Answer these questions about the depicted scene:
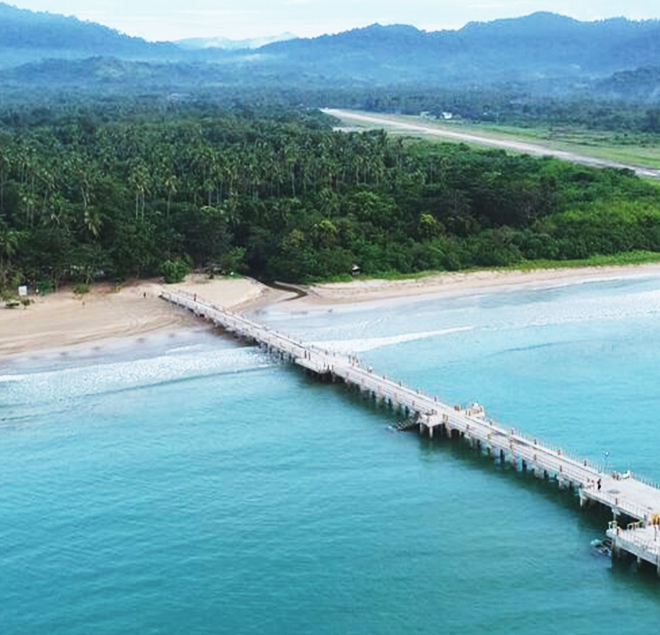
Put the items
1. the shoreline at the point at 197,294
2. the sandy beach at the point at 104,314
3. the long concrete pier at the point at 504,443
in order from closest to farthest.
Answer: the long concrete pier at the point at 504,443 < the sandy beach at the point at 104,314 < the shoreline at the point at 197,294

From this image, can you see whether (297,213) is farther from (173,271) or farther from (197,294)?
(197,294)

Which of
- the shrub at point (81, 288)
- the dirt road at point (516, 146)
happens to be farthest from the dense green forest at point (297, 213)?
the dirt road at point (516, 146)

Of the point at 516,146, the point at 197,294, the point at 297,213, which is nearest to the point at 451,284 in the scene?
the point at 297,213

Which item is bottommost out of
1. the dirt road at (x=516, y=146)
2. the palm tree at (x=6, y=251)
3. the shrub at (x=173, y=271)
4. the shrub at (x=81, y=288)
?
the shrub at (x=81, y=288)

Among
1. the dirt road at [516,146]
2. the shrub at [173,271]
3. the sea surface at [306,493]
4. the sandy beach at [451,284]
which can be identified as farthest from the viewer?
the dirt road at [516,146]

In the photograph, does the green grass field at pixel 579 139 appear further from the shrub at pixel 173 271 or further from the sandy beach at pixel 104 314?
the sandy beach at pixel 104 314

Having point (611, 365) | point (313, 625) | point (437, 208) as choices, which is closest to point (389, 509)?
point (313, 625)
